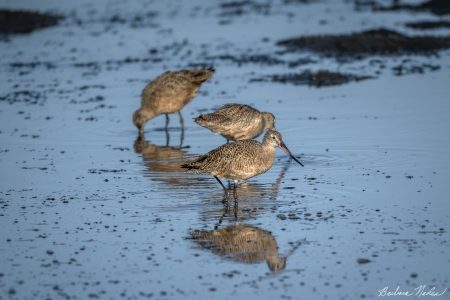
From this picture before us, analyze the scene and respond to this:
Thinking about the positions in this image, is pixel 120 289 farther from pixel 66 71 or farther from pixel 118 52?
pixel 118 52

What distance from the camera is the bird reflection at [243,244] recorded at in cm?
855

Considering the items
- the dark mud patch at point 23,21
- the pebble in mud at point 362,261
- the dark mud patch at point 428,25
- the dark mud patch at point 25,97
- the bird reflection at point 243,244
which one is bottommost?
the dark mud patch at point 25,97

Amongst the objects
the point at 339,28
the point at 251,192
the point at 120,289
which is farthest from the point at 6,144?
the point at 339,28

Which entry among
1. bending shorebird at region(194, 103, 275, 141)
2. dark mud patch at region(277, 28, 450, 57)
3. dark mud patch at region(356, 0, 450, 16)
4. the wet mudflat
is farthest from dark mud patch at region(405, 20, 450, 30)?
bending shorebird at region(194, 103, 275, 141)

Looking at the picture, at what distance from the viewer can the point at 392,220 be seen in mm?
9602

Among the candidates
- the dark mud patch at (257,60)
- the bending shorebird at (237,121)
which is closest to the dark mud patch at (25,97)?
the dark mud patch at (257,60)

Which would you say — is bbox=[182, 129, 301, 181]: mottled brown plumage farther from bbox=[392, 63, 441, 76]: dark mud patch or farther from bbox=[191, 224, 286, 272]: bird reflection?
bbox=[392, 63, 441, 76]: dark mud patch

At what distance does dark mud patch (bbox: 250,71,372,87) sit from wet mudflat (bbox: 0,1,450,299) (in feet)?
0.14

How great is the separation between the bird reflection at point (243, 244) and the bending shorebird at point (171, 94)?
20.0ft

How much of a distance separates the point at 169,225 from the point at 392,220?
2.32 metres

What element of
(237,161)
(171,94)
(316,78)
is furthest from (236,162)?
(316,78)

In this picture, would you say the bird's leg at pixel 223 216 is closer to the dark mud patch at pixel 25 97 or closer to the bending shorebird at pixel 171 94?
the bending shorebird at pixel 171 94

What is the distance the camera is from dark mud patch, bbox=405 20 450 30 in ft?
82.3

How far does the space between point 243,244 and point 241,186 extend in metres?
2.54
